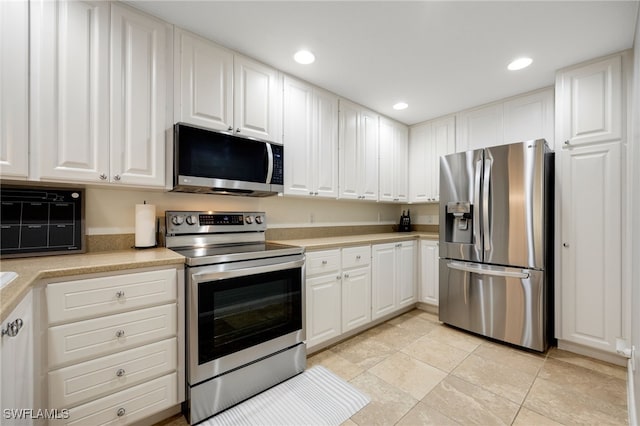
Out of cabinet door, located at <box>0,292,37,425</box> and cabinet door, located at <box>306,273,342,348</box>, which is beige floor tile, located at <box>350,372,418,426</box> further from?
cabinet door, located at <box>0,292,37,425</box>

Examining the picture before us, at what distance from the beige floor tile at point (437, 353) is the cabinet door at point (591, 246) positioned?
95 cm

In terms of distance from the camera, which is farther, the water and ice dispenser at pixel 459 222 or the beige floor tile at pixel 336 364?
the water and ice dispenser at pixel 459 222

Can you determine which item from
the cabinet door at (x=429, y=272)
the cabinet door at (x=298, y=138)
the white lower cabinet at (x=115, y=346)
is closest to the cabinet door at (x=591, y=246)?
the cabinet door at (x=429, y=272)

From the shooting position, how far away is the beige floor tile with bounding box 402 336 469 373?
2.20 m

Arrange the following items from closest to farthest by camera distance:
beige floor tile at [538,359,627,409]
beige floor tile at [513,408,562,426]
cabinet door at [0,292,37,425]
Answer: cabinet door at [0,292,37,425] < beige floor tile at [513,408,562,426] < beige floor tile at [538,359,627,409]

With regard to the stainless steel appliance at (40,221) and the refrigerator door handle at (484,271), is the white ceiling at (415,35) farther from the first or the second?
the refrigerator door handle at (484,271)

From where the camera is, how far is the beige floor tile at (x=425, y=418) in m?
1.56

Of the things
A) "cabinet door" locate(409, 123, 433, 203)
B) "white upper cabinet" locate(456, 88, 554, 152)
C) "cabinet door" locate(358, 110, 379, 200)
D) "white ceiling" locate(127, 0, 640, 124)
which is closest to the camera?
"white ceiling" locate(127, 0, 640, 124)

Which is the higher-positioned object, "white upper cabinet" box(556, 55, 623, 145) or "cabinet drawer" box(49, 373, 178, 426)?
"white upper cabinet" box(556, 55, 623, 145)

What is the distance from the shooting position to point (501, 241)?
2475 mm

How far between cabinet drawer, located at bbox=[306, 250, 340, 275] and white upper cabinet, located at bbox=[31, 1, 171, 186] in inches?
47.4

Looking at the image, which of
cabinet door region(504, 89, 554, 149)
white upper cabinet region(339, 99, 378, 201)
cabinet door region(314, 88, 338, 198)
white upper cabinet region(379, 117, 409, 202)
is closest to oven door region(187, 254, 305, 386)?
cabinet door region(314, 88, 338, 198)

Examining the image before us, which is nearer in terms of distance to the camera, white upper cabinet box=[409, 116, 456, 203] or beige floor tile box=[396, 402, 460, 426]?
beige floor tile box=[396, 402, 460, 426]

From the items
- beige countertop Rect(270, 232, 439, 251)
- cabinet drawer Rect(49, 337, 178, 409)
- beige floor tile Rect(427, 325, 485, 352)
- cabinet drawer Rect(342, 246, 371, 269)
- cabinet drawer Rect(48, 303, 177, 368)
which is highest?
beige countertop Rect(270, 232, 439, 251)
